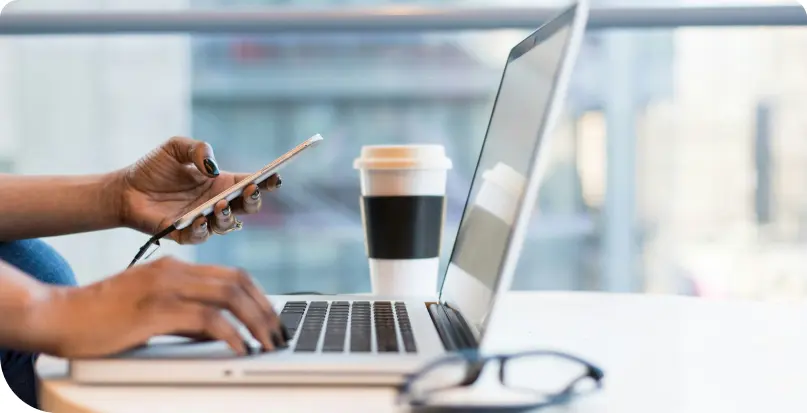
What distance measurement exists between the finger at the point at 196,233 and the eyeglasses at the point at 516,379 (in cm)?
40

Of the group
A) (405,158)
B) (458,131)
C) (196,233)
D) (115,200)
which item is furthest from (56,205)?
(458,131)

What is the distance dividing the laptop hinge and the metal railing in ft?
1.95

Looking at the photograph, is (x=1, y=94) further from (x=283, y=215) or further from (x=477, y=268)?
(x=477, y=268)

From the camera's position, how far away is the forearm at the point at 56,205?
2.57 feet

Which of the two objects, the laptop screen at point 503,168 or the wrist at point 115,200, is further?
the wrist at point 115,200

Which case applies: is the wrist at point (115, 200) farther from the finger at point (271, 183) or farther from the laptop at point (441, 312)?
the laptop at point (441, 312)

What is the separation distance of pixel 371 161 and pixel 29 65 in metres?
1.88

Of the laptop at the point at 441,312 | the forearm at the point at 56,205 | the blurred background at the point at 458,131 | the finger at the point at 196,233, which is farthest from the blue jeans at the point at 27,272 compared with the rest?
the blurred background at the point at 458,131

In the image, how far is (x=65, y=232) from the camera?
81 centimetres

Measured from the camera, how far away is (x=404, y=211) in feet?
2.62

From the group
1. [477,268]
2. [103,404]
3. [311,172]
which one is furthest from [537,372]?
[311,172]

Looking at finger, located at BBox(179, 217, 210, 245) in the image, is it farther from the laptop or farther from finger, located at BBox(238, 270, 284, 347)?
finger, located at BBox(238, 270, 284, 347)

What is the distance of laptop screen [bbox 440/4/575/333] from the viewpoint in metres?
0.46

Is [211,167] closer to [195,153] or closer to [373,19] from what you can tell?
[195,153]
